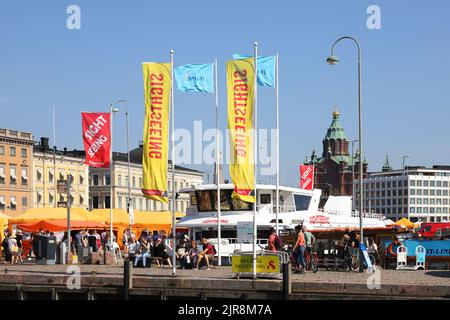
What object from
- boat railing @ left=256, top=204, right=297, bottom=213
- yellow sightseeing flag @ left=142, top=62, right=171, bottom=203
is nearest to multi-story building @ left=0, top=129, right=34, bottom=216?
boat railing @ left=256, top=204, right=297, bottom=213

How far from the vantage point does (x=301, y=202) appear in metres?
52.5

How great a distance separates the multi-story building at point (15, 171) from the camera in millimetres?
123188

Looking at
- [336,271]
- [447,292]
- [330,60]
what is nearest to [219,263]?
[336,271]

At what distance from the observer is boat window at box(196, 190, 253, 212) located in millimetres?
49375

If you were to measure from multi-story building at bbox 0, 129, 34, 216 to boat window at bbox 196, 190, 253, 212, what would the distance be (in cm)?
7795

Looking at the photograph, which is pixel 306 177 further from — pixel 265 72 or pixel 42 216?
pixel 265 72

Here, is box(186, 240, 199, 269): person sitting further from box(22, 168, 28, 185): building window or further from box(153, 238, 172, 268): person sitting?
box(22, 168, 28, 185): building window

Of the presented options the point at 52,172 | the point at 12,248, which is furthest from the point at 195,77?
the point at 52,172

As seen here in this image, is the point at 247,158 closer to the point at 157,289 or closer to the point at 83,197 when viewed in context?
the point at 157,289

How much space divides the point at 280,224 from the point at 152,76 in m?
19.0

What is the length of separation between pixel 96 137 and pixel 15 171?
8733cm

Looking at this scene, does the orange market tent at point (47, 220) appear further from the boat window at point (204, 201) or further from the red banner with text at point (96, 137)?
the red banner with text at point (96, 137)

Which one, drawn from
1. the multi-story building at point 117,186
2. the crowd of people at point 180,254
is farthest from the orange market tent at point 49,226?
the multi-story building at point 117,186

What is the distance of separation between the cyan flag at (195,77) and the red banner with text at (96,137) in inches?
324
